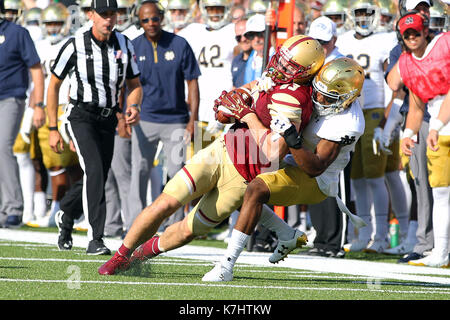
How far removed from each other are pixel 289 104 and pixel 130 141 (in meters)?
4.47

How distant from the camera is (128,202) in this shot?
9.49 meters

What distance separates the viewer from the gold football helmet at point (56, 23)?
1142 centimetres

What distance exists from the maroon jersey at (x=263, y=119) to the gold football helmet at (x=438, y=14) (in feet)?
10.4

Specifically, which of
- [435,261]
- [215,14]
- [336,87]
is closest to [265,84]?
[336,87]

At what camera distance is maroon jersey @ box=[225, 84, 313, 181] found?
550cm

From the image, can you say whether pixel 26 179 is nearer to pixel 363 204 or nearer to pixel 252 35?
pixel 252 35

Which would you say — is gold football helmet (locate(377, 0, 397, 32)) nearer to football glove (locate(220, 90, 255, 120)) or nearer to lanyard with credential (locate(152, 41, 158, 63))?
lanyard with credential (locate(152, 41, 158, 63))

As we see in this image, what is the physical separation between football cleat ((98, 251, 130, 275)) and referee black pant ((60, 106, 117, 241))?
5.09ft

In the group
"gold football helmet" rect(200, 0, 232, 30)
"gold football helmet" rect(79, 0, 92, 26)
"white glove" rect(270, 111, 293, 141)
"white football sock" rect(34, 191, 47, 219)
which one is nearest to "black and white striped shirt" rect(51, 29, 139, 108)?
"white glove" rect(270, 111, 293, 141)

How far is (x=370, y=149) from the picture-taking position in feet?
28.7

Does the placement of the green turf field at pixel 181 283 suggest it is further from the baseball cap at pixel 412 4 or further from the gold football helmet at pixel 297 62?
the baseball cap at pixel 412 4

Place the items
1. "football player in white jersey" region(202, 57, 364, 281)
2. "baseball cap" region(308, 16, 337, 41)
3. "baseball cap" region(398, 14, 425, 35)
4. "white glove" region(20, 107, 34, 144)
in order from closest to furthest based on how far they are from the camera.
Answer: "football player in white jersey" region(202, 57, 364, 281), "baseball cap" region(398, 14, 425, 35), "baseball cap" region(308, 16, 337, 41), "white glove" region(20, 107, 34, 144)

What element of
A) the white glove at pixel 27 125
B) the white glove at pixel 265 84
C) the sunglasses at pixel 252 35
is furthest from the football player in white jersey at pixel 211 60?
the white glove at pixel 265 84
